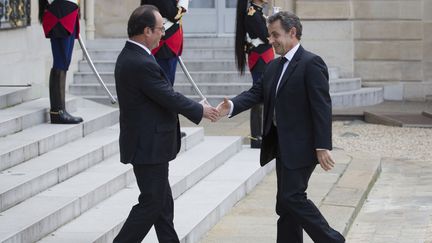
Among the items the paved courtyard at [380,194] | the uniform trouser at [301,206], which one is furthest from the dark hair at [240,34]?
the uniform trouser at [301,206]

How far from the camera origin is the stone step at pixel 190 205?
766 cm

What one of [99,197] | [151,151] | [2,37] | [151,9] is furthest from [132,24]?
[2,37]

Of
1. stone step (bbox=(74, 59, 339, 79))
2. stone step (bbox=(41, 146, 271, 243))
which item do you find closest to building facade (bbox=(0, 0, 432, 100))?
stone step (bbox=(74, 59, 339, 79))

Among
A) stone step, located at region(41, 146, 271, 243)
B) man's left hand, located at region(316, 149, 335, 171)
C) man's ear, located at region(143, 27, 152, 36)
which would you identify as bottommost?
stone step, located at region(41, 146, 271, 243)

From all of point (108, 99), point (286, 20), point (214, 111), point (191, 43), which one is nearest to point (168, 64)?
point (214, 111)

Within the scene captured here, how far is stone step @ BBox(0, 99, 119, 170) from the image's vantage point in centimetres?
877

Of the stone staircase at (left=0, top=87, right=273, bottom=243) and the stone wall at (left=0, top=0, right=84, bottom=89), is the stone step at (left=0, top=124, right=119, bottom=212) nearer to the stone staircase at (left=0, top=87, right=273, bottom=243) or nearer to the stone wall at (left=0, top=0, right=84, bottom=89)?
the stone staircase at (left=0, top=87, right=273, bottom=243)

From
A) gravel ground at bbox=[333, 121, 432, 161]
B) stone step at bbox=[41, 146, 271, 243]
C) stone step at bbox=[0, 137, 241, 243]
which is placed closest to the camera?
stone step at bbox=[0, 137, 241, 243]

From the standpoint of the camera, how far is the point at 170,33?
1038 cm

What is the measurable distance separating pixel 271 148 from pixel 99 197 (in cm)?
180

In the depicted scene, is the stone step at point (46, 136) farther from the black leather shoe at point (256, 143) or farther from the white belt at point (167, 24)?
the black leather shoe at point (256, 143)

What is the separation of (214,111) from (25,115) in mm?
3159

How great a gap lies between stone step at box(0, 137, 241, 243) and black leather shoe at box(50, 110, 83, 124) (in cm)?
59

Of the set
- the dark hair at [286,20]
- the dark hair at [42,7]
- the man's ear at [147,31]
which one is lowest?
the man's ear at [147,31]
